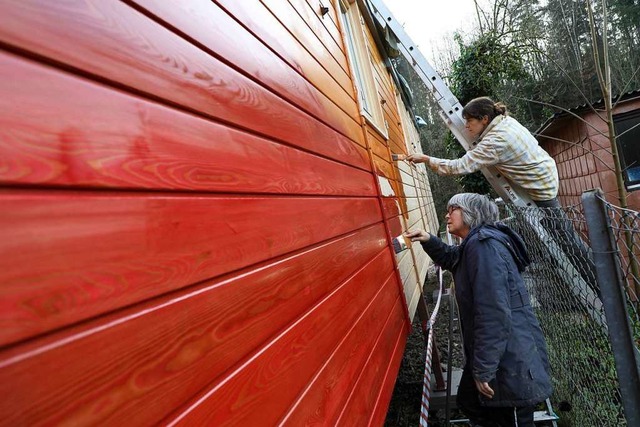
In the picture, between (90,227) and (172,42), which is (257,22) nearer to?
(172,42)

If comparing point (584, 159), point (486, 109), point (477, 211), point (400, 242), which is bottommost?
point (400, 242)

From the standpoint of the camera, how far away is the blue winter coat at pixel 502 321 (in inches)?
91.3

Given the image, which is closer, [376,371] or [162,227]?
[162,227]

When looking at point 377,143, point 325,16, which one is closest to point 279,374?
point 325,16

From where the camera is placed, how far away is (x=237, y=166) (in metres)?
1.08

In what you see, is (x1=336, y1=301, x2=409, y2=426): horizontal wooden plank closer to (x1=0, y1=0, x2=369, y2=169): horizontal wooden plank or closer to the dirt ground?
(x1=0, y1=0, x2=369, y2=169): horizontal wooden plank

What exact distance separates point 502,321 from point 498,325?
3cm

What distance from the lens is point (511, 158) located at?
3.87 meters

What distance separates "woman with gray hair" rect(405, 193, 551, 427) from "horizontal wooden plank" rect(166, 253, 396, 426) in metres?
0.96

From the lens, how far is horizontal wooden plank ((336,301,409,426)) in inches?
64.9

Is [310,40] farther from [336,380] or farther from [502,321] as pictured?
[502,321]

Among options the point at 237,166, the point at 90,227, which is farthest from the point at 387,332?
the point at 90,227

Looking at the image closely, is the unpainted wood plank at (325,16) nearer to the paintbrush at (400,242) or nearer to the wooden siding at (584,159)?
the paintbrush at (400,242)

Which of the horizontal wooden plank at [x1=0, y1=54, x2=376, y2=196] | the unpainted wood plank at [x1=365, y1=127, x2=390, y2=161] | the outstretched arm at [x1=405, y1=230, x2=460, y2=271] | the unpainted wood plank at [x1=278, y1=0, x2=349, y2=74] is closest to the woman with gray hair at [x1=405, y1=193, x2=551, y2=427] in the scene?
the outstretched arm at [x1=405, y1=230, x2=460, y2=271]
